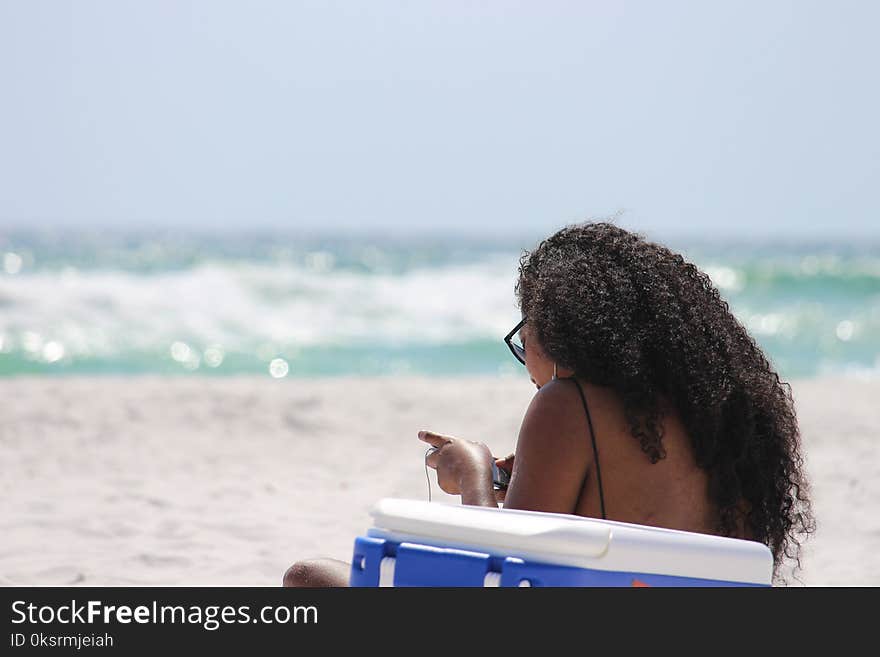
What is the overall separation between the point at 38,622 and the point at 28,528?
2838 millimetres

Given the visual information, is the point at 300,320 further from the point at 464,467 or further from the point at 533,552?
the point at 533,552

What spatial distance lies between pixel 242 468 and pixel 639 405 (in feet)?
15.7

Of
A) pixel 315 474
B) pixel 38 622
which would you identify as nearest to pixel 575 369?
pixel 38 622

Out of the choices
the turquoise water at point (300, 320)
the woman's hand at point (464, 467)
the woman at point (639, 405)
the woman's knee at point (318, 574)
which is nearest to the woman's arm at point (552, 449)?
the woman at point (639, 405)

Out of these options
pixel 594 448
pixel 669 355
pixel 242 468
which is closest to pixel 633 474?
pixel 594 448

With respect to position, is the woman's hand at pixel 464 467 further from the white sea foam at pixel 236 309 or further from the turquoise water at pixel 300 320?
the white sea foam at pixel 236 309

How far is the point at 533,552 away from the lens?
170 centimetres

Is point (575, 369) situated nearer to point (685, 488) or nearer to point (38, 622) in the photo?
point (685, 488)

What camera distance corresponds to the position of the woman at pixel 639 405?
200 centimetres

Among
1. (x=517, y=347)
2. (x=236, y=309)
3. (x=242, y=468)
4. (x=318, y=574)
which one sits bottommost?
(x=318, y=574)

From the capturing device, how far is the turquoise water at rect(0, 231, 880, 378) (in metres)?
14.1

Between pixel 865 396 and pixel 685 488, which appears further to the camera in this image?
pixel 865 396

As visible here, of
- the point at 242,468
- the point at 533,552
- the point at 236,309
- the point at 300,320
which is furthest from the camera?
the point at 236,309

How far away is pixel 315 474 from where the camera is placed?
644 cm
